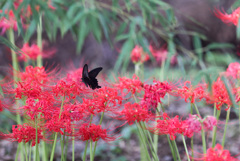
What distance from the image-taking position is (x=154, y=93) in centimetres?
67

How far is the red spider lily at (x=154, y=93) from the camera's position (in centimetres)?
67

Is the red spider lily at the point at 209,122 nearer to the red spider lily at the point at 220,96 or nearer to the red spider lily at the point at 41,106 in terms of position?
the red spider lily at the point at 220,96

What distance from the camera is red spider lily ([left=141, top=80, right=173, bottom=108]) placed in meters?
0.67

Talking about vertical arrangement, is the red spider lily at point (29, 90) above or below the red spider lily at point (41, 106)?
above

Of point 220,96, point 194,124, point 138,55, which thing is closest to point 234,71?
point 220,96

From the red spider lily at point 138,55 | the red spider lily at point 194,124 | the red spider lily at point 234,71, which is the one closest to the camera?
the red spider lily at point 194,124

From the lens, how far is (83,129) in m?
0.68

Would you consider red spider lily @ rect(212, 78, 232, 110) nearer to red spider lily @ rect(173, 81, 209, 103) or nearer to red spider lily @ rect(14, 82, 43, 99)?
red spider lily @ rect(173, 81, 209, 103)

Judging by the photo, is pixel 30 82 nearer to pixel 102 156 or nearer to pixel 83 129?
pixel 83 129

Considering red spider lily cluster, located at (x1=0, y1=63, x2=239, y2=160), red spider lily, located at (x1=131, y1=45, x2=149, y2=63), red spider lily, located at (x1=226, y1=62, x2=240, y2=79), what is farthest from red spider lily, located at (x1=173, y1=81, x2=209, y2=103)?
red spider lily, located at (x1=131, y1=45, x2=149, y2=63)

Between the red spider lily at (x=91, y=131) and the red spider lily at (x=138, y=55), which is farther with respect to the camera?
the red spider lily at (x=138, y=55)

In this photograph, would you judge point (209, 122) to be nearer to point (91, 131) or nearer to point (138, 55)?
point (91, 131)

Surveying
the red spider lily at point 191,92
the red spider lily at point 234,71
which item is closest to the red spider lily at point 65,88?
the red spider lily at point 191,92

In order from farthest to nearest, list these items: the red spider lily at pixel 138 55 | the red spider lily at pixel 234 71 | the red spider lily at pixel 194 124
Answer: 1. the red spider lily at pixel 138 55
2. the red spider lily at pixel 234 71
3. the red spider lily at pixel 194 124
